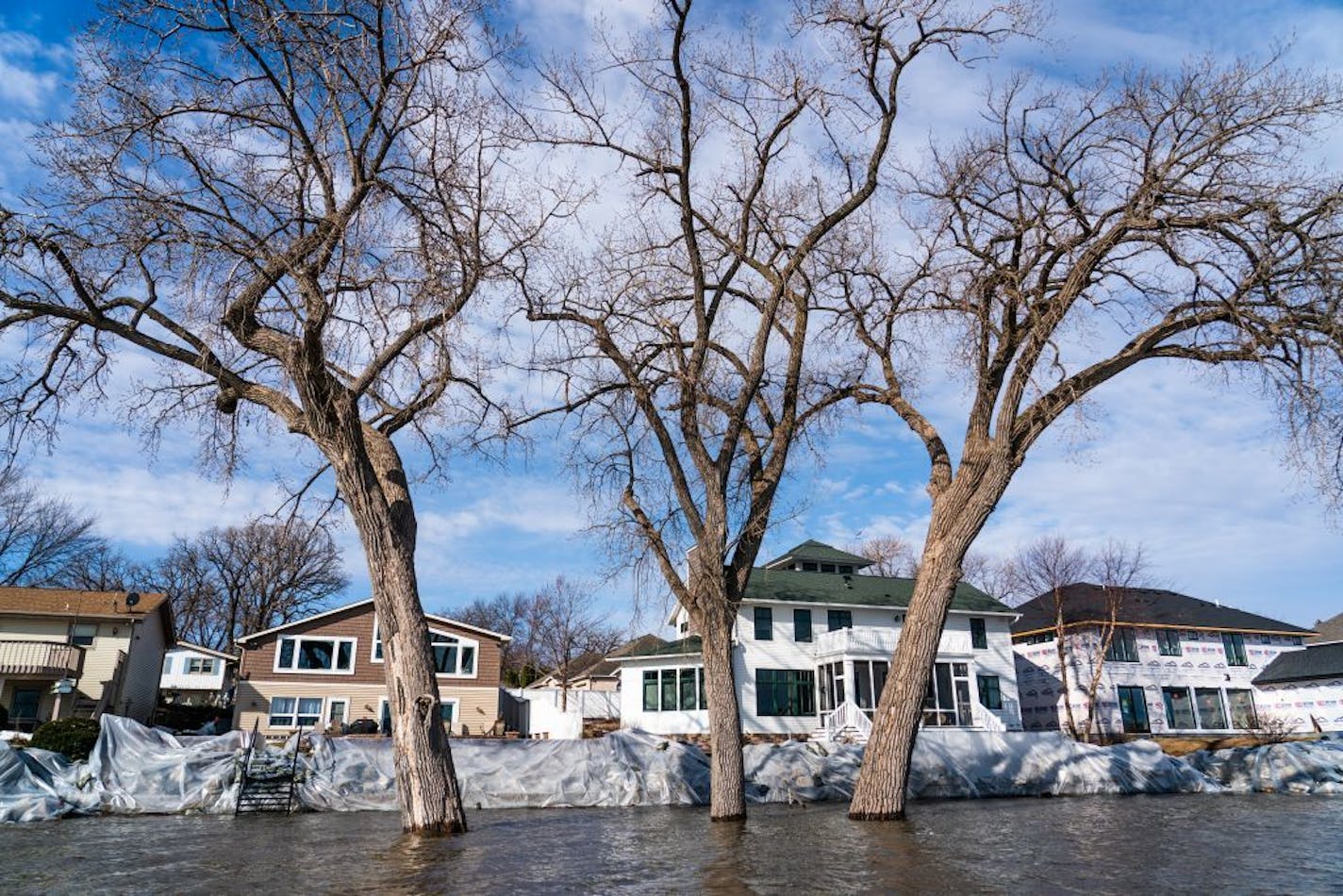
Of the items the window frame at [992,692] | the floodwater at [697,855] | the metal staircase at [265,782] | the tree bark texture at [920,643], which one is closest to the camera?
the floodwater at [697,855]

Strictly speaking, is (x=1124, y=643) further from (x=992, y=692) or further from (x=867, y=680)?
(x=867, y=680)

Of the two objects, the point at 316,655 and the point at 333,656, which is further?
the point at 333,656

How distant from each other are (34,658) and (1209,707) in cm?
4013

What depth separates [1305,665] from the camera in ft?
101

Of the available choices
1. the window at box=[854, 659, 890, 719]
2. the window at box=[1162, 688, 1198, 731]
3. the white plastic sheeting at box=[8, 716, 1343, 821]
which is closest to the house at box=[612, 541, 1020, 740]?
the window at box=[854, 659, 890, 719]

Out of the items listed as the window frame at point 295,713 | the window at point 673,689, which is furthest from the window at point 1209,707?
the window frame at point 295,713

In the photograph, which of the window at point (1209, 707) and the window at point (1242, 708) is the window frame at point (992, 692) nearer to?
the window at point (1209, 707)

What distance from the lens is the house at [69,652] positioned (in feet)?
83.3

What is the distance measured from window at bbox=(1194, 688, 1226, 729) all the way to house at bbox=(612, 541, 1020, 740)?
→ 7.96 metres

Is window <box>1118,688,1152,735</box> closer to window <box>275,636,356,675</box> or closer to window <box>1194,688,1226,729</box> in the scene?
window <box>1194,688,1226,729</box>

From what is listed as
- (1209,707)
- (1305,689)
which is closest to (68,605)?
(1209,707)

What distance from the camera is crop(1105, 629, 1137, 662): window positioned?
31.6m

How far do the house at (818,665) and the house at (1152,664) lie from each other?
130 inches

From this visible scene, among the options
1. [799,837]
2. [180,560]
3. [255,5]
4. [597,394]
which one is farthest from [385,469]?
[180,560]
